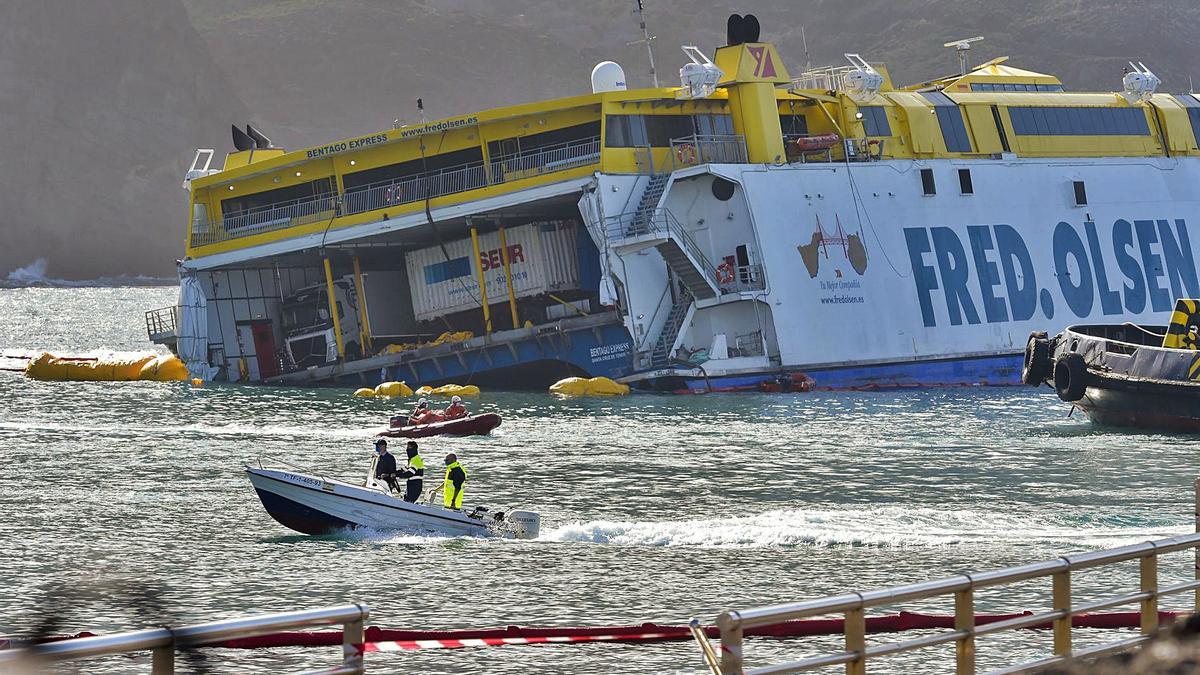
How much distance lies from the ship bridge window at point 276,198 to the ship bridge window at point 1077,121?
28.0 m

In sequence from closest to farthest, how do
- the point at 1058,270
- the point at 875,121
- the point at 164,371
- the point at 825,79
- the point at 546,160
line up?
1. the point at 546,160
2. the point at 875,121
3. the point at 825,79
4. the point at 1058,270
5. the point at 164,371

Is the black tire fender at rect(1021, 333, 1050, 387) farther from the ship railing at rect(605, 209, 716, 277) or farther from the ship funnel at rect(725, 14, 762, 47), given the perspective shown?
the ship funnel at rect(725, 14, 762, 47)

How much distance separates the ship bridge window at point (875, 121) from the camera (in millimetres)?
63250

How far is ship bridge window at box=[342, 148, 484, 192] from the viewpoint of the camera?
59875mm

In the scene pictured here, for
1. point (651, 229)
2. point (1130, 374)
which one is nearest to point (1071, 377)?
point (1130, 374)

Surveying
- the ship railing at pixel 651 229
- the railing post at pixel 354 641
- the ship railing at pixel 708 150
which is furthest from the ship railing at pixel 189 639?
the ship railing at pixel 708 150

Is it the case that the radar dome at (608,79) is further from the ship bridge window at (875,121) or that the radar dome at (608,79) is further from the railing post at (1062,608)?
the railing post at (1062,608)

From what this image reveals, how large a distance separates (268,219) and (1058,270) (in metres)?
31.4

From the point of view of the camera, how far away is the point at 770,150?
59.3 m

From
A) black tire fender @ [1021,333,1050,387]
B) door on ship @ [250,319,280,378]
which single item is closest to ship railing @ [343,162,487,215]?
door on ship @ [250,319,280,378]

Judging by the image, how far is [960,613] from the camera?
10922mm

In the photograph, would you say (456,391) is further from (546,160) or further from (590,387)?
(546,160)

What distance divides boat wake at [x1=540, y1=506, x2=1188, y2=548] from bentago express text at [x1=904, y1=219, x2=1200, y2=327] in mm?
32285

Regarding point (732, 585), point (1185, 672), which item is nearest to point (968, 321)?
point (732, 585)
